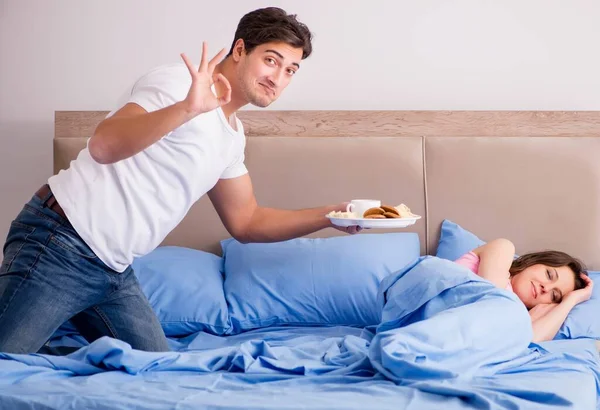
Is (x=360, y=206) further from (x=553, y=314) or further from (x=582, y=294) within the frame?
(x=582, y=294)

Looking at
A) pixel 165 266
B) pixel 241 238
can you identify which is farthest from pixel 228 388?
pixel 165 266

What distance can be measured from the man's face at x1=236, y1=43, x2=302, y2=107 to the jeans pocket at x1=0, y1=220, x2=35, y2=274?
726 millimetres

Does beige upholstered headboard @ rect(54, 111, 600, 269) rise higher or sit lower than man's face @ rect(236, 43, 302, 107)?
lower

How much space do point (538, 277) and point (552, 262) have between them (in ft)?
0.31

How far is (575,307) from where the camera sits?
2939 millimetres

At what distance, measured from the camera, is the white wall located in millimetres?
3596

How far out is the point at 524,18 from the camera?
11.8 ft

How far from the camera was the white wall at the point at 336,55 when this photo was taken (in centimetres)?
360

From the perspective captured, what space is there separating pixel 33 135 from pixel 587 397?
8.90 ft

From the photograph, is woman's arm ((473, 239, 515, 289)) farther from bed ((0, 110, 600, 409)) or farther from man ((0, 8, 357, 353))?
man ((0, 8, 357, 353))

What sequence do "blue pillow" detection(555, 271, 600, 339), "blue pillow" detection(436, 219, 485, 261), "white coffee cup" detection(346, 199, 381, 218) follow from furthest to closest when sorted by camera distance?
"blue pillow" detection(436, 219, 485, 261)
"blue pillow" detection(555, 271, 600, 339)
"white coffee cup" detection(346, 199, 381, 218)

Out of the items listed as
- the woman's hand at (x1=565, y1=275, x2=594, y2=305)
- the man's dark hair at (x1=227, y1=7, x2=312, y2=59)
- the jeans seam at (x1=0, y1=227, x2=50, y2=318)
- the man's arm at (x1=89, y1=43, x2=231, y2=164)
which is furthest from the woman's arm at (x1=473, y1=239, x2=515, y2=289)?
the jeans seam at (x1=0, y1=227, x2=50, y2=318)

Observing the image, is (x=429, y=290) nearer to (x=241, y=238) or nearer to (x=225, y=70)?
(x=241, y=238)

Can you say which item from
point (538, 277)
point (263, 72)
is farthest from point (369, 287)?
point (263, 72)
